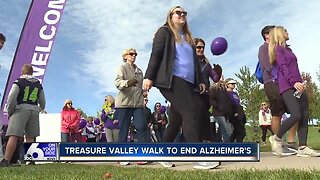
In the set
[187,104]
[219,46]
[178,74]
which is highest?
[219,46]

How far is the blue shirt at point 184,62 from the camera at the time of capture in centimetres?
517

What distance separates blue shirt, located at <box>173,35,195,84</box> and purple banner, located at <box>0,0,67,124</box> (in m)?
10.2

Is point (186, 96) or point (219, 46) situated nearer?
point (186, 96)

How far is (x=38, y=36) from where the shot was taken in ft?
50.8

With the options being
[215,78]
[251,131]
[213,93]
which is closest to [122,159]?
[215,78]

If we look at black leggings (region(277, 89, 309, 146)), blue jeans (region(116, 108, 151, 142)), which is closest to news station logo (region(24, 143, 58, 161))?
blue jeans (region(116, 108, 151, 142))

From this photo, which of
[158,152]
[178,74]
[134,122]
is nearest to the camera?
Answer: [158,152]

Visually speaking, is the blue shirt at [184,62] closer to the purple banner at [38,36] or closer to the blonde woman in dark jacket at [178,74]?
the blonde woman in dark jacket at [178,74]

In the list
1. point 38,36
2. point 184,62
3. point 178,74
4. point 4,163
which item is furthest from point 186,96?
point 38,36

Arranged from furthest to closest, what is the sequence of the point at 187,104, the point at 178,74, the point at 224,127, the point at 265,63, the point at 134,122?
the point at 224,127, the point at 134,122, the point at 265,63, the point at 178,74, the point at 187,104

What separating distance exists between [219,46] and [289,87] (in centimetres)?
216

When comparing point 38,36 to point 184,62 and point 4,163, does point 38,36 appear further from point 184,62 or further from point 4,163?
point 184,62

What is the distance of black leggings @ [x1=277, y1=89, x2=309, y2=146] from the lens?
660cm

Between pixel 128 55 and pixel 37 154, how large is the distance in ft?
9.68
